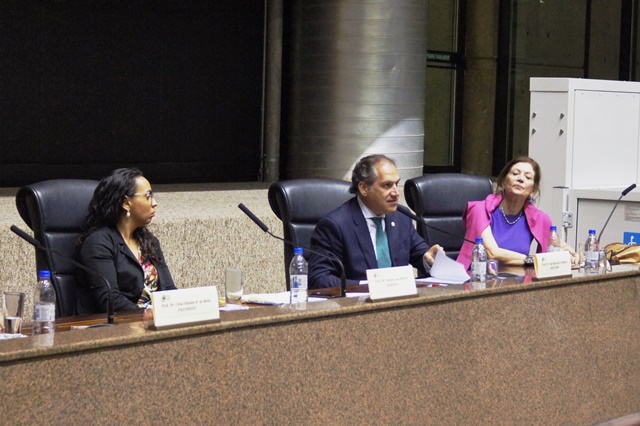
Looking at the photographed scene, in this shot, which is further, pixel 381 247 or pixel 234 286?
pixel 381 247

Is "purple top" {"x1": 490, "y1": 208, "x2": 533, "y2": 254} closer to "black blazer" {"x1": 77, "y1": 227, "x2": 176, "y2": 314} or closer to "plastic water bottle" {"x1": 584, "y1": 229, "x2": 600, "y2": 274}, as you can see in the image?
"plastic water bottle" {"x1": 584, "y1": 229, "x2": 600, "y2": 274}

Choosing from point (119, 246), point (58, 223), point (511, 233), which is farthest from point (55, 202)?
point (511, 233)

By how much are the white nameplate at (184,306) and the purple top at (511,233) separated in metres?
2.73

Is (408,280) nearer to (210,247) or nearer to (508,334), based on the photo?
(508,334)

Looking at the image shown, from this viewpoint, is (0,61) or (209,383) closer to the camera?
(209,383)

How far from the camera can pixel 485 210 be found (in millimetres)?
5188

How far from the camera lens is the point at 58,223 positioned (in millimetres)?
4047

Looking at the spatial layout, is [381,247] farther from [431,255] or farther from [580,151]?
[580,151]

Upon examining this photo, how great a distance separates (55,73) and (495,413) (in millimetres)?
6323

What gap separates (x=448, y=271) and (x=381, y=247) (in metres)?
0.60

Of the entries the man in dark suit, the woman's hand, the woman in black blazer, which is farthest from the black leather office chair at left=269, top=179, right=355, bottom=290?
the woman in black blazer

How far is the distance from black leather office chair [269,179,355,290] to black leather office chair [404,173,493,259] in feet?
1.74

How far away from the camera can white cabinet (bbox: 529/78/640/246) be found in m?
5.84

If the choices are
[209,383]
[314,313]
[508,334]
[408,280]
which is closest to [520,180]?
[508,334]
